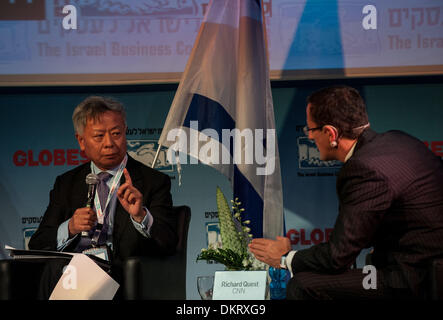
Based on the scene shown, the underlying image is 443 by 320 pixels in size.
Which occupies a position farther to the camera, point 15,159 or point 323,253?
point 15,159

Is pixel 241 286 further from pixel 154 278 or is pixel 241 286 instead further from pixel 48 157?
pixel 48 157

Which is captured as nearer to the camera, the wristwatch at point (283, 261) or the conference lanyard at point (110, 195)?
the wristwatch at point (283, 261)

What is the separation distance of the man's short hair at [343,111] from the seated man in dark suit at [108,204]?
1.15 m

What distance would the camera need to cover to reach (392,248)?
231 centimetres

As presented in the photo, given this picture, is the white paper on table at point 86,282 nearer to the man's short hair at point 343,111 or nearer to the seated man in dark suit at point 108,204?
the seated man in dark suit at point 108,204

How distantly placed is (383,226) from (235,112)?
1.56 m

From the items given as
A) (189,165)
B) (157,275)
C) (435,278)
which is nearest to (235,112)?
(189,165)

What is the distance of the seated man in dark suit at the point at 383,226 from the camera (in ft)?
7.16

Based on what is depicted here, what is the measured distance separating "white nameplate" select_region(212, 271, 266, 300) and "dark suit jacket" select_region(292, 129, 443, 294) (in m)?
0.29

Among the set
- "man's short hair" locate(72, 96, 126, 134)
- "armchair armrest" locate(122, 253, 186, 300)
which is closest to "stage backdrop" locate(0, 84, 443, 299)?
"man's short hair" locate(72, 96, 126, 134)

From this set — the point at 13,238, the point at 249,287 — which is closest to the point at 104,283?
the point at 249,287

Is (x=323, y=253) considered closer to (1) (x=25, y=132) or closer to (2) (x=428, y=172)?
(2) (x=428, y=172)

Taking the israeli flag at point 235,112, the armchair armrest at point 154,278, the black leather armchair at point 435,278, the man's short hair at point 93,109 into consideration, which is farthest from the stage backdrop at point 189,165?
the black leather armchair at point 435,278

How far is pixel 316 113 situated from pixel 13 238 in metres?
2.83
